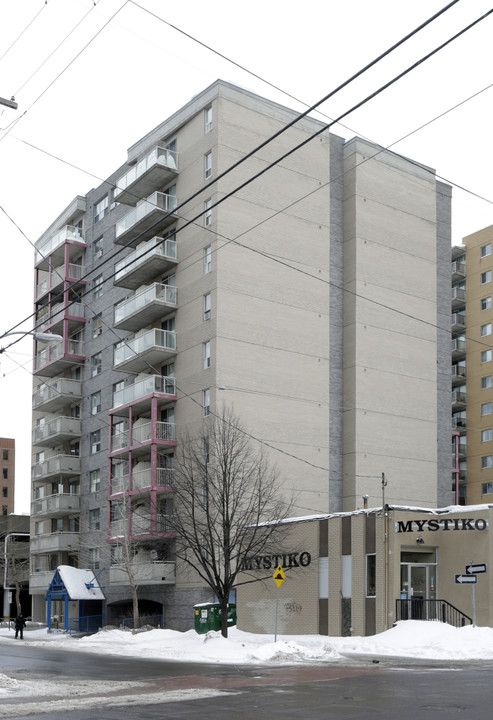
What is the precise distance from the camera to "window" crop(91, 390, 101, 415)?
57.4 m

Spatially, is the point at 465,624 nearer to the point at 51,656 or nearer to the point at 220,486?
the point at 220,486

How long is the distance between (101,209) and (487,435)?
34374mm

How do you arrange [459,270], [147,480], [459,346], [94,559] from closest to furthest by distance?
[147,480]
[94,559]
[459,346]
[459,270]

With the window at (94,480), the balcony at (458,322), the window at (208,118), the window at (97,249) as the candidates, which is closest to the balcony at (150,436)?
the window at (94,480)

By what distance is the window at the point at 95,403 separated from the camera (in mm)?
57406

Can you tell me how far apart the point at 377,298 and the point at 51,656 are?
1111 inches

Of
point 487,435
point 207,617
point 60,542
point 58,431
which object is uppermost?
point 487,435

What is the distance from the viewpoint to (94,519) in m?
56.6

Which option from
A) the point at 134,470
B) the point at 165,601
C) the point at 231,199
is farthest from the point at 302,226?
the point at 165,601

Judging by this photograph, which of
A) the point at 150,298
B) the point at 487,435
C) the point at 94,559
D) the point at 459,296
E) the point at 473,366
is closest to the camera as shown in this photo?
the point at 150,298

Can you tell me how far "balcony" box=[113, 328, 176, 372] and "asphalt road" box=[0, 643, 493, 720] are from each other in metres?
24.2

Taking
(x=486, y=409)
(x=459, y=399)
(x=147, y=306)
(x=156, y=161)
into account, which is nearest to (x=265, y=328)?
(x=147, y=306)

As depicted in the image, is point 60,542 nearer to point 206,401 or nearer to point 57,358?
point 57,358

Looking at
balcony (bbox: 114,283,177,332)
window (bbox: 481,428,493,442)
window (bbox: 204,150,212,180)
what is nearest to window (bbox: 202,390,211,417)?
balcony (bbox: 114,283,177,332)
